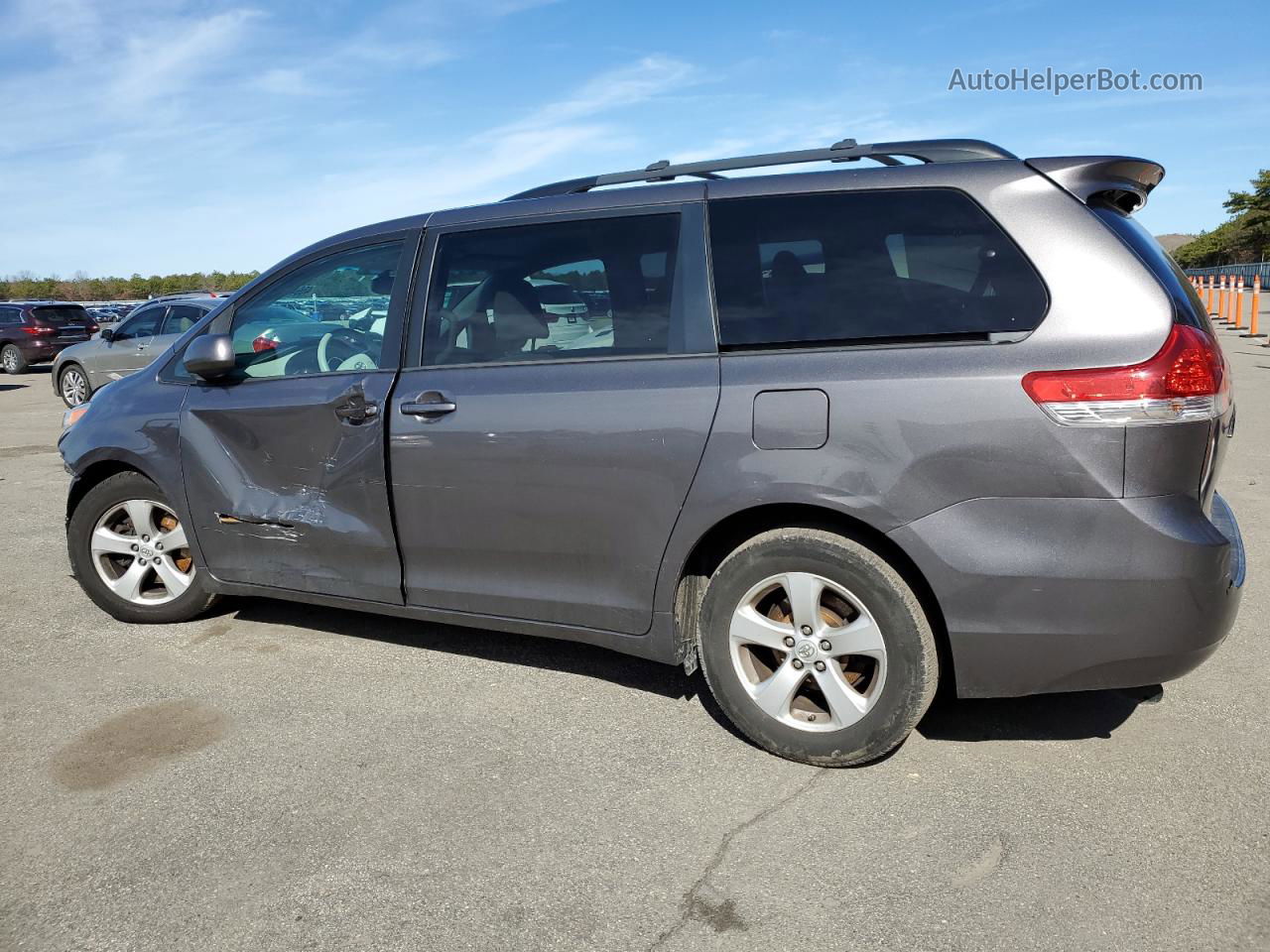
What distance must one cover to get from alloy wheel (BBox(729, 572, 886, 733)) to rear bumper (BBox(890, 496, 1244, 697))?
269 mm

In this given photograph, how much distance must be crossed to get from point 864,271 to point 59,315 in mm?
26212

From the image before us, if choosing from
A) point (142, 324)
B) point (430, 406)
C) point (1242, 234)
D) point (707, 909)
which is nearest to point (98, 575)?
point (430, 406)

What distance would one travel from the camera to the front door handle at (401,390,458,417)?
3910 mm

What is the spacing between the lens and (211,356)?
174 inches

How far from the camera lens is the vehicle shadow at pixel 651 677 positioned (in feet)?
12.1

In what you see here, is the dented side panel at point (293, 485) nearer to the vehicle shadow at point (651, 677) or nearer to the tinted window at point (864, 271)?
the vehicle shadow at point (651, 677)

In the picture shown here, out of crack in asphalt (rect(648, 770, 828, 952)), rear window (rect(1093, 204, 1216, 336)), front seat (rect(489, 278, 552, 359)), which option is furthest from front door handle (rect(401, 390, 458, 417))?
rear window (rect(1093, 204, 1216, 336))

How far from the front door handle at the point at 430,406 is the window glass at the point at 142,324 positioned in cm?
1329

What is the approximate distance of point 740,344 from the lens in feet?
11.3

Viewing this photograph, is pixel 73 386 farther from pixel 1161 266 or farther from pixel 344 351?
pixel 1161 266

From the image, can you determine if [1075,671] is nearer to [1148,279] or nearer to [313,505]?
[1148,279]

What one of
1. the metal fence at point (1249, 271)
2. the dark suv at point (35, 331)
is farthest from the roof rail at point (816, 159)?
the metal fence at point (1249, 271)

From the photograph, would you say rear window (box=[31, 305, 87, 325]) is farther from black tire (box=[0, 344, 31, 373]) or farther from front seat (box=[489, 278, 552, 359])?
front seat (box=[489, 278, 552, 359])

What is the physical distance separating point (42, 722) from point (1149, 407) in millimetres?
3900
